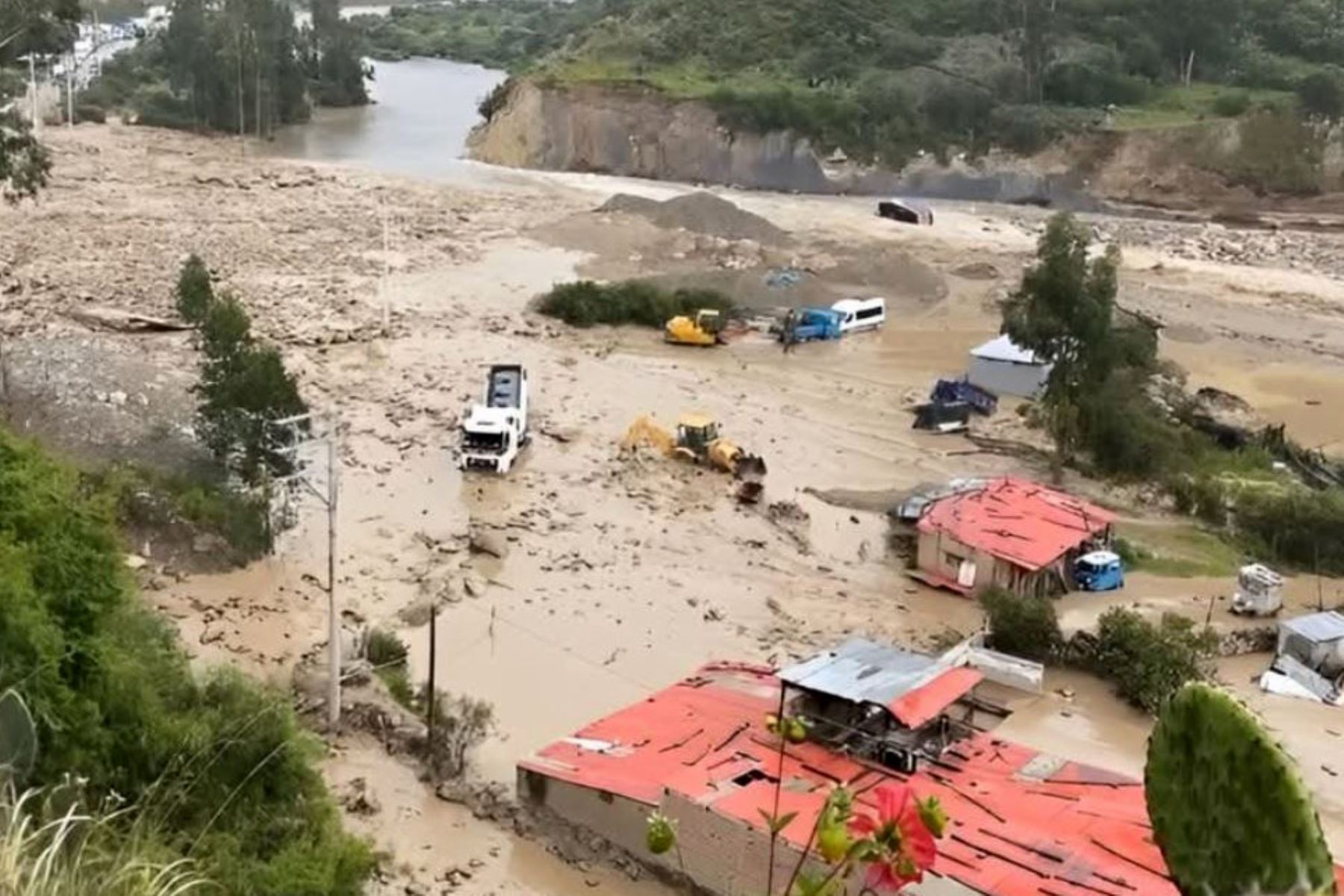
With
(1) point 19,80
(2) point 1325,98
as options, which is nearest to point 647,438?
(1) point 19,80

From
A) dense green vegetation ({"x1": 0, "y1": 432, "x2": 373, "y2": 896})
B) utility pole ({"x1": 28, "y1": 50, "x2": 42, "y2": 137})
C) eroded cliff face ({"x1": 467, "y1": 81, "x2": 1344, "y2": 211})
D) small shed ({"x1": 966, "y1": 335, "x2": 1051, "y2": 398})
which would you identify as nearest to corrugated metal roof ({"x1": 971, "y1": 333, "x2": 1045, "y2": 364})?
small shed ({"x1": 966, "y1": 335, "x2": 1051, "y2": 398})

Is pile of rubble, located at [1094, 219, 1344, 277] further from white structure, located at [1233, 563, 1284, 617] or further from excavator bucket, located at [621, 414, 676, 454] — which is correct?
white structure, located at [1233, 563, 1284, 617]

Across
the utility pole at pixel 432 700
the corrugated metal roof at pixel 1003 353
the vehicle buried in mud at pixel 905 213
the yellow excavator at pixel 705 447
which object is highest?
the vehicle buried in mud at pixel 905 213

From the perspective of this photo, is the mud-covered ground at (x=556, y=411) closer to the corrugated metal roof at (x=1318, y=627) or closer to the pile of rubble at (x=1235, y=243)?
the pile of rubble at (x=1235, y=243)

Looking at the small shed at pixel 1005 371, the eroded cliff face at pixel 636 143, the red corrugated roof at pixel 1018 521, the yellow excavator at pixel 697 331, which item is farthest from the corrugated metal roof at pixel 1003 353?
the eroded cliff face at pixel 636 143

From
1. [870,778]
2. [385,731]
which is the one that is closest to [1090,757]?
[870,778]

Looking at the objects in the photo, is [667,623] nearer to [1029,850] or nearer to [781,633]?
[781,633]

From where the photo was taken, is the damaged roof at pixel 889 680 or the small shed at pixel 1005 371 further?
the small shed at pixel 1005 371

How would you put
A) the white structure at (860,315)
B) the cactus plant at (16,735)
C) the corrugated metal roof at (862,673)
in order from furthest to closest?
the white structure at (860,315)
the corrugated metal roof at (862,673)
the cactus plant at (16,735)
